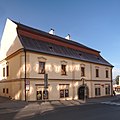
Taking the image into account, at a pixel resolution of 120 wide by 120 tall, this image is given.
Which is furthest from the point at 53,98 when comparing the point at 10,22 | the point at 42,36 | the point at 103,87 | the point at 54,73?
the point at 103,87

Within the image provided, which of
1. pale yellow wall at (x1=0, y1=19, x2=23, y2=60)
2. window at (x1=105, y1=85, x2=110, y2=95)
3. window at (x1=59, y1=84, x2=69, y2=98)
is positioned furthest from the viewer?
window at (x1=105, y1=85, x2=110, y2=95)

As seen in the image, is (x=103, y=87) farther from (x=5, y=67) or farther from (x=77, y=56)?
(x=5, y=67)

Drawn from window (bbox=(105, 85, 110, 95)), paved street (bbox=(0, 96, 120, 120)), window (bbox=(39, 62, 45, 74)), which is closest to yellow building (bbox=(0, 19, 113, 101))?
window (bbox=(39, 62, 45, 74))

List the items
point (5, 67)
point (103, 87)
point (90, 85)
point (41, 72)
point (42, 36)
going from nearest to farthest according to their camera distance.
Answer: point (41, 72) < point (42, 36) < point (5, 67) < point (90, 85) < point (103, 87)

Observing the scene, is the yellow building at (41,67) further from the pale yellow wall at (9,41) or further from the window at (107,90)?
the window at (107,90)

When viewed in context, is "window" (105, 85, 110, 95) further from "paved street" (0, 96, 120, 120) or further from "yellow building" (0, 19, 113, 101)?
"paved street" (0, 96, 120, 120)

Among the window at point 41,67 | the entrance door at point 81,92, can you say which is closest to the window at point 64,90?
the entrance door at point 81,92

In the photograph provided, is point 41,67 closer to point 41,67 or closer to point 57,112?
point 41,67

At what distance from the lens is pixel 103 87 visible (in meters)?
44.9

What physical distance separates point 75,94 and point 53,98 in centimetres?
552

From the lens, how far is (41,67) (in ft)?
100

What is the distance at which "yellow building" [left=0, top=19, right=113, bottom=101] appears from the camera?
28919mm

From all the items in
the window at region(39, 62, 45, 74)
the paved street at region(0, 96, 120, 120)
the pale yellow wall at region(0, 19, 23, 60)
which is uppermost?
the pale yellow wall at region(0, 19, 23, 60)

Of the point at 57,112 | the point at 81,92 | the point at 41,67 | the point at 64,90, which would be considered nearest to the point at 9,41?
the point at 41,67
